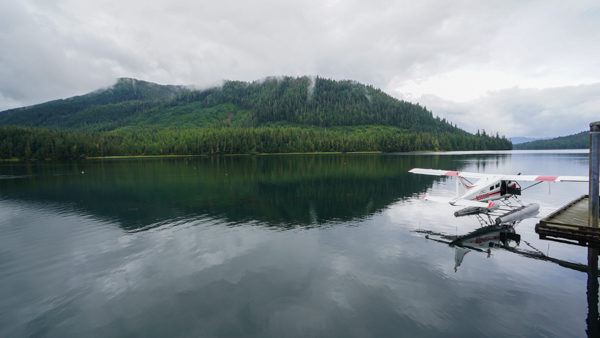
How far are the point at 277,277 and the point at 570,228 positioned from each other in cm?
1862

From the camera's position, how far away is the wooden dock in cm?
1728

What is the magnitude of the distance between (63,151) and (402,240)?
232 m

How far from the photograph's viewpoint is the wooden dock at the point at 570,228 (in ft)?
56.7

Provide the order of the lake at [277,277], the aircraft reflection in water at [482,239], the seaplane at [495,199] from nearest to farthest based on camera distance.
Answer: the lake at [277,277], the aircraft reflection in water at [482,239], the seaplane at [495,199]

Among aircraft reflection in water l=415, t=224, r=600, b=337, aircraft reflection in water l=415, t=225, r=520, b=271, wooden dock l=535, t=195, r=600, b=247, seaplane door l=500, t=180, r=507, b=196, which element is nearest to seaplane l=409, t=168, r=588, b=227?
seaplane door l=500, t=180, r=507, b=196

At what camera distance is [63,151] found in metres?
196

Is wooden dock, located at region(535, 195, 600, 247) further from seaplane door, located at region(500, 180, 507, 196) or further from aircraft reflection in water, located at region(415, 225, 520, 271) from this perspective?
seaplane door, located at region(500, 180, 507, 196)

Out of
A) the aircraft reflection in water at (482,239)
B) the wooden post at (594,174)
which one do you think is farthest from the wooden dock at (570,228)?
the aircraft reflection in water at (482,239)

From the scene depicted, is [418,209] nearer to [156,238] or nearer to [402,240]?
[402,240]

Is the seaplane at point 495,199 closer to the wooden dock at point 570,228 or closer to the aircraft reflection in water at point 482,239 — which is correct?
the aircraft reflection in water at point 482,239

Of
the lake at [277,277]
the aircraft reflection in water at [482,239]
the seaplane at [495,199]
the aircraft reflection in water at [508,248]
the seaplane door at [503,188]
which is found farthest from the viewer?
the seaplane door at [503,188]

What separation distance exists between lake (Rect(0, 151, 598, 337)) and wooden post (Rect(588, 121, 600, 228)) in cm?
532

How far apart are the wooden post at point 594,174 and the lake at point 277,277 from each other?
5.32 m

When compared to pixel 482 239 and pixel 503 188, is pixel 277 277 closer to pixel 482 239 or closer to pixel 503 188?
pixel 482 239
